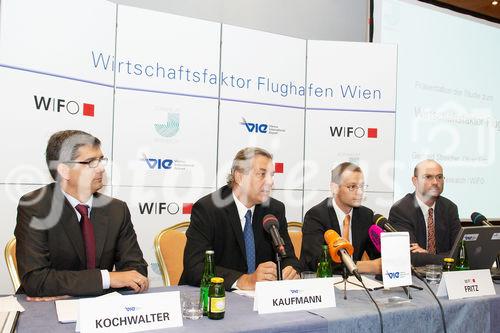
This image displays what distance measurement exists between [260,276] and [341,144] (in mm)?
2392

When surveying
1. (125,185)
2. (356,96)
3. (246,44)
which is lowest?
(125,185)

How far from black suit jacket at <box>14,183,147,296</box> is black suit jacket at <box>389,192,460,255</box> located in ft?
6.65

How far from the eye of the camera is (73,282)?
1.98 metres

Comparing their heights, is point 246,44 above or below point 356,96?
above

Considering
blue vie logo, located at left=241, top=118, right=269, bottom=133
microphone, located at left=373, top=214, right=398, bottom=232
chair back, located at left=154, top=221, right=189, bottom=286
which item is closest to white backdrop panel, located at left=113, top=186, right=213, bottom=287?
blue vie logo, located at left=241, top=118, right=269, bottom=133

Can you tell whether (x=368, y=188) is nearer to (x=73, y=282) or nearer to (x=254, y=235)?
(x=254, y=235)

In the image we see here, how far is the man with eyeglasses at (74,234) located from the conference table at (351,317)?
0.15m

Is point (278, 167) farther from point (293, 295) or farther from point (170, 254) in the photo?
point (293, 295)

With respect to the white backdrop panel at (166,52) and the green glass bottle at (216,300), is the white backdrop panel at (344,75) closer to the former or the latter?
the white backdrop panel at (166,52)

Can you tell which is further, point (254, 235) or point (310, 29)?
point (310, 29)

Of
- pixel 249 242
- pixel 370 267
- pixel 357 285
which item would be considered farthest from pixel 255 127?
pixel 357 285

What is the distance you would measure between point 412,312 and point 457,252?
0.70 m

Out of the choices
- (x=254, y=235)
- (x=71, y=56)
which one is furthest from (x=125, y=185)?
(x=254, y=235)

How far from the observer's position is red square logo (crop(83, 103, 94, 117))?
3.36 metres
